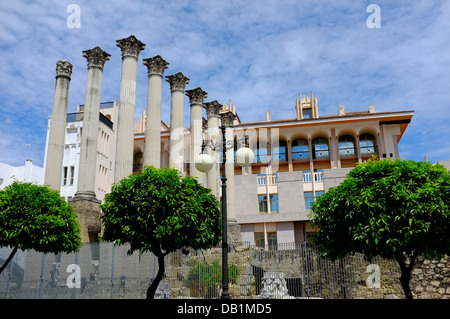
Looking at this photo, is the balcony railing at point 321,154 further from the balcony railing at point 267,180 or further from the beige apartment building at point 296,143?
the balcony railing at point 267,180

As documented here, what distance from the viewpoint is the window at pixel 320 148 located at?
51438mm

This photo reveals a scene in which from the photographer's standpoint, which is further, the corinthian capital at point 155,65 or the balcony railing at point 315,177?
the balcony railing at point 315,177

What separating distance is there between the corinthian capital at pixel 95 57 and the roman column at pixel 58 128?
5.10ft

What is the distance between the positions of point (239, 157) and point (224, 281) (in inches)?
159

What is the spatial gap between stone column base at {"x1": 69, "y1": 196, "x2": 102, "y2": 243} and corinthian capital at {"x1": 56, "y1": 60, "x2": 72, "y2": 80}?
380 inches

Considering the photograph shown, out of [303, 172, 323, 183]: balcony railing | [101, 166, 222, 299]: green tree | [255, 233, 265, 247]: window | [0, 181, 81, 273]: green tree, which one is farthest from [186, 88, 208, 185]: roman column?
[101, 166, 222, 299]: green tree

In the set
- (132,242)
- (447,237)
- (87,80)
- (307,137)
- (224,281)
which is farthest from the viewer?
(307,137)

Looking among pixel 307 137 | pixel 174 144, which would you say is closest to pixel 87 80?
pixel 174 144

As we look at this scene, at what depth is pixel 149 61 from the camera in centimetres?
3322

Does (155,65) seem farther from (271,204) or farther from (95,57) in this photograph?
(271,204)

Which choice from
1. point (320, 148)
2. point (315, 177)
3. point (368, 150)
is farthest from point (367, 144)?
point (315, 177)

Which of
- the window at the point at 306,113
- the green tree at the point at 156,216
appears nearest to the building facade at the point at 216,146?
the window at the point at 306,113

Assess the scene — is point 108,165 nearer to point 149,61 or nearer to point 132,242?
point 149,61

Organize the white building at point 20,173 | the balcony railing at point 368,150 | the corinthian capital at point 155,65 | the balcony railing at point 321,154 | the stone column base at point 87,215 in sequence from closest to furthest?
1. the stone column base at point 87,215
2. the corinthian capital at point 155,65
3. the balcony railing at point 368,150
4. the balcony railing at point 321,154
5. the white building at point 20,173
